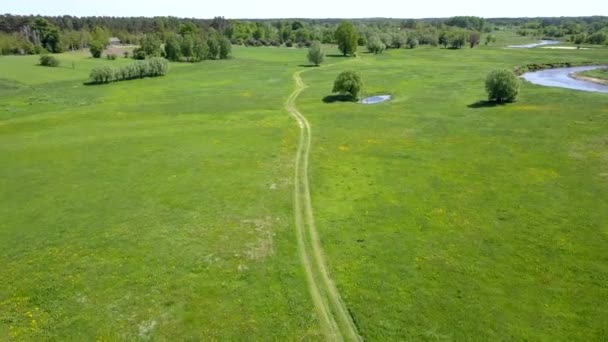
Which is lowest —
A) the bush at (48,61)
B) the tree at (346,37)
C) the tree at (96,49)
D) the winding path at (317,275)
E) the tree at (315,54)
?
the winding path at (317,275)

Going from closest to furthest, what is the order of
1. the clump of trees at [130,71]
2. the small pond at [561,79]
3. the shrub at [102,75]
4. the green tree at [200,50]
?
the small pond at [561,79]
the shrub at [102,75]
the clump of trees at [130,71]
the green tree at [200,50]

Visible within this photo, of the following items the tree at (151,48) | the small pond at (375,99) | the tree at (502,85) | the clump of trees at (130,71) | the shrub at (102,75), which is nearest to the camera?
the tree at (502,85)

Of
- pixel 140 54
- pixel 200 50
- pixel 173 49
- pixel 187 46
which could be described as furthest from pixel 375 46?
pixel 140 54

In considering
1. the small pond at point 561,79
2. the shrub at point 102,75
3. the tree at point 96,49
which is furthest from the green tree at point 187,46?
the small pond at point 561,79

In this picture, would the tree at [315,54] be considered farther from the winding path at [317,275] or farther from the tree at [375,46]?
the winding path at [317,275]

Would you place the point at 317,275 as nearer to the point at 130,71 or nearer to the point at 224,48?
the point at 130,71

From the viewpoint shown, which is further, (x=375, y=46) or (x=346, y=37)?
(x=375, y=46)

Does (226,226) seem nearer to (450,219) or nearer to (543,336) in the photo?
(450,219)
